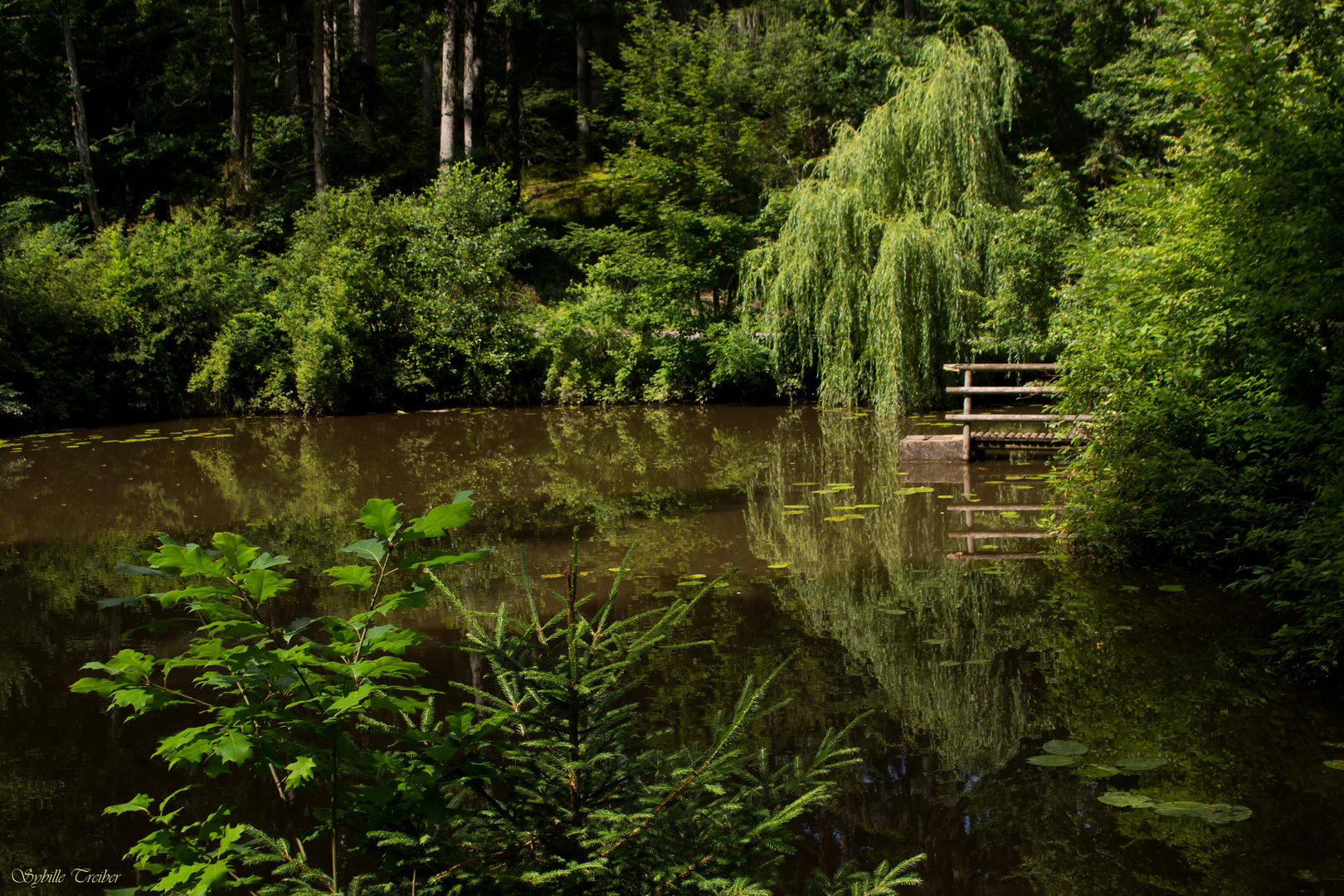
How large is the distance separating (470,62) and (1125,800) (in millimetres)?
24029

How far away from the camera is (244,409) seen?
61.3 feet

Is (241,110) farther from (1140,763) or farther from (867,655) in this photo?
(1140,763)

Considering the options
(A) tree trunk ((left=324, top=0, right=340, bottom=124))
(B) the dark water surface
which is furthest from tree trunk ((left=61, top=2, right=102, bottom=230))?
(B) the dark water surface

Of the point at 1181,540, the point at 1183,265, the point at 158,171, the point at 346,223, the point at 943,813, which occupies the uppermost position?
the point at 158,171

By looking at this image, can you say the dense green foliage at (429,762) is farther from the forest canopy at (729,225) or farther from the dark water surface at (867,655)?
the forest canopy at (729,225)

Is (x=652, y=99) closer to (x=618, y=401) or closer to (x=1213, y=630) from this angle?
(x=618, y=401)

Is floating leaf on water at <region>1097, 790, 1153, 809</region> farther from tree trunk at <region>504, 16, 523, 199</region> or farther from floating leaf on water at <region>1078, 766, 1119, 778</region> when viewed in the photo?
tree trunk at <region>504, 16, 523, 199</region>

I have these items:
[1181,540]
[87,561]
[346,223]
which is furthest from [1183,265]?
[346,223]

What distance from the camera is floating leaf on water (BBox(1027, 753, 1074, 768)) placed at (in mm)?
4008

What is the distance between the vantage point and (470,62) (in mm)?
23859

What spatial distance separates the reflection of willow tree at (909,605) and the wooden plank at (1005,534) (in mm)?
179

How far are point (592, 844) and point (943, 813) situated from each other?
206cm

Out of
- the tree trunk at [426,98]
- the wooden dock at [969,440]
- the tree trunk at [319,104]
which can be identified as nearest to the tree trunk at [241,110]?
the tree trunk at [319,104]

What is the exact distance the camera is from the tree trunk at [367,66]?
24.6 meters
